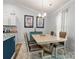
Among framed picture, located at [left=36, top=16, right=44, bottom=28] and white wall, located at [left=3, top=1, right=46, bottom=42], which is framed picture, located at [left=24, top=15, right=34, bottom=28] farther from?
framed picture, located at [left=36, top=16, right=44, bottom=28]

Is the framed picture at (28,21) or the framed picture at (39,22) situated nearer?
the framed picture at (28,21)

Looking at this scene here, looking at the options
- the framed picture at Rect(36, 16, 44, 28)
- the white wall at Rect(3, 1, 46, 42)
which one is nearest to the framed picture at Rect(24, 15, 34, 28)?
the white wall at Rect(3, 1, 46, 42)

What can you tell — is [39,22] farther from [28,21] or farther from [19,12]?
[19,12]

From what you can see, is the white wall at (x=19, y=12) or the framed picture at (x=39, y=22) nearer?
the white wall at (x=19, y=12)

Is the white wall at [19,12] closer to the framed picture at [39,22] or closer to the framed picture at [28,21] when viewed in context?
the framed picture at [28,21]

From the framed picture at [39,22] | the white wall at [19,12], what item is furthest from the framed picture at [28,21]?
the framed picture at [39,22]

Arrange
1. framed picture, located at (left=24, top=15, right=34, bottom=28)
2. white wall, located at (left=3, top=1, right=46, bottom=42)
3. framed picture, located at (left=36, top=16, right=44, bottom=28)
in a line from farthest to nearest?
framed picture, located at (left=36, top=16, right=44, bottom=28) → framed picture, located at (left=24, top=15, right=34, bottom=28) → white wall, located at (left=3, top=1, right=46, bottom=42)

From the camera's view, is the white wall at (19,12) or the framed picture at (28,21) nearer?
the white wall at (19,12)

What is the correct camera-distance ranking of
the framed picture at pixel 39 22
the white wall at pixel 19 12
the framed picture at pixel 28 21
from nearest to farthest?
the white wall at pixel 19 12 → the framed picture at pixel 28 21 → the framed picture at pixel 39 22

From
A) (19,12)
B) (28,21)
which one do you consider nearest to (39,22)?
(28,21)

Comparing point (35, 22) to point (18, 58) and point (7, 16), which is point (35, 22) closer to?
point (7, 16)

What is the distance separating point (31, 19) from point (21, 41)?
1868 millimetres

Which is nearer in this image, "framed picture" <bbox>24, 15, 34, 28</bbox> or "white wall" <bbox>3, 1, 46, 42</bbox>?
"white wall" <bbox>3, 1, 46, 42</bbox>

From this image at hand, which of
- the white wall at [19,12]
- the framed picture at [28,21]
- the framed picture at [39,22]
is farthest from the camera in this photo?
the framed picture at [39,22]
